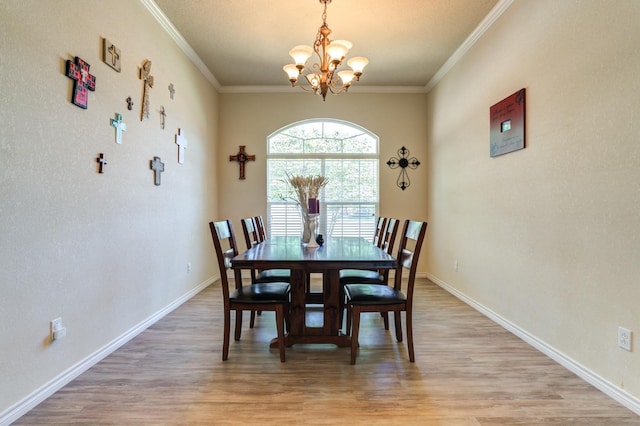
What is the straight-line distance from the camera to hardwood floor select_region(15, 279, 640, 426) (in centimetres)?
169

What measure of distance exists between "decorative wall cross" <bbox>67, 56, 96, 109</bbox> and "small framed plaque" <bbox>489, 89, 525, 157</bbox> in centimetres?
308

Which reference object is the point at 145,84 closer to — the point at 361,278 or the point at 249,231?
the point at 249,231

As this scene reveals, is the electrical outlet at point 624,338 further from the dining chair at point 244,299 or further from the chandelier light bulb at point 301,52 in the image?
the chandelier light bulb at point 301,52

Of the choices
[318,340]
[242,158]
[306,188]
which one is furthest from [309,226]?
[242,158]

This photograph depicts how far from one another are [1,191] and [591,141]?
3123mm

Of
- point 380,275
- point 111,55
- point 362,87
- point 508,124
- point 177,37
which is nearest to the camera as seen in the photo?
point 111,55

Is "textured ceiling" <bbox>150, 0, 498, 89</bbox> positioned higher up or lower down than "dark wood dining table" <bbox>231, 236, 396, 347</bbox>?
higher up

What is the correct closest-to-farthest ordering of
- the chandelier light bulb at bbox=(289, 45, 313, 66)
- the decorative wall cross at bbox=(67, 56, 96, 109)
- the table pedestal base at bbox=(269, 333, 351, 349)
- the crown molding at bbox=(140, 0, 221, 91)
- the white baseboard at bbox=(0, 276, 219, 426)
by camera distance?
the white baseboard at bbox=(0, 276, 219, 426) < the decorative wall cross at bbox=(67, 56, 96, 109) < the table pedestal base at bbox=(269, 333, 351, 349) < the chandelier light bulb at bbox=(289, 45, 313, 66) < the crown molding at bbox=(140, 0, 221, 91)

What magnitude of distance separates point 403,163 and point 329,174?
1.09m

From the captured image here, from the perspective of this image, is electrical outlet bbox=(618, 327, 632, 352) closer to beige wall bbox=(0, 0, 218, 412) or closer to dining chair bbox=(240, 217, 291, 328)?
dining chair bbox=(240, 217, 291, 328)

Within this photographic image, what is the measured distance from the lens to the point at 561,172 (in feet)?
7.41

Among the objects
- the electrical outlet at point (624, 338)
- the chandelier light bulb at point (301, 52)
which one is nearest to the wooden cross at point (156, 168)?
the chandelier light bulb at point (301, 52)

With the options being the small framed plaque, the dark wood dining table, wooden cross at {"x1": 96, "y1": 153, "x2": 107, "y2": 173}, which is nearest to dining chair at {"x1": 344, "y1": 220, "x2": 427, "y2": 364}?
the dark wood dining table

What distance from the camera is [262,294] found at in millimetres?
2326
